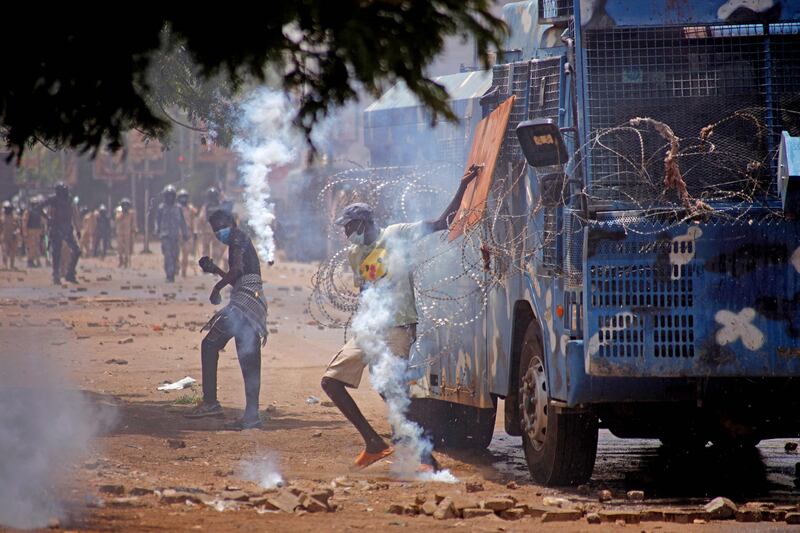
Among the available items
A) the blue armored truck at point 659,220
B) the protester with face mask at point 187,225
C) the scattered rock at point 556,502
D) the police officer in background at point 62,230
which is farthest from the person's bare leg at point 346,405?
the protester with face mask at point 187,225

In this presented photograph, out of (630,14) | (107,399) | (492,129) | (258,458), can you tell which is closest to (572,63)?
(630,14)

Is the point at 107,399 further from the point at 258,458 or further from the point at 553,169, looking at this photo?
the point at 553,169

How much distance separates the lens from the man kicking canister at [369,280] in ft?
31.0

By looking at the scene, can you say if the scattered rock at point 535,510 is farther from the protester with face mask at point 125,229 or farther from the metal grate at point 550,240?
the protester with face mask at point 125,229

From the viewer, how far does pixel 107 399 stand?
43.5ft

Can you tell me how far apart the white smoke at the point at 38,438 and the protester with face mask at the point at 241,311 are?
114 cm

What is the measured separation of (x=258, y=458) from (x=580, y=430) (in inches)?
106

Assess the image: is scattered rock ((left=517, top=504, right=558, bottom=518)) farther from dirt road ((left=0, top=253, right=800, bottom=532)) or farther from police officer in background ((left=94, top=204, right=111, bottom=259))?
police officer in background ((left=94, top=204, right=111, bottom=259))

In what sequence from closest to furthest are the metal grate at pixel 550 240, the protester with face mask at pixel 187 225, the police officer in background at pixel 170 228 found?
the metal grate at pixel 550 240
the police officer in background at pixel 170 228
the protester with face mask at pixel 187 225

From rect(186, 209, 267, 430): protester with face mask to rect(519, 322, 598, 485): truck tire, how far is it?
3315 mm

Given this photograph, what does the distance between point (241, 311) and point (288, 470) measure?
2.47m

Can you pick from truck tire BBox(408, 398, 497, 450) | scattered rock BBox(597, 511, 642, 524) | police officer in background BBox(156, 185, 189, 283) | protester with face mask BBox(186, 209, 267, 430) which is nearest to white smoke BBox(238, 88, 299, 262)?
protester with face mask BBox(186, 209, 267, 430)

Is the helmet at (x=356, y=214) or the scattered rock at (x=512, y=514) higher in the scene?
the helmet at (x=356, y=214)

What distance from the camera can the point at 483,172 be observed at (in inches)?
359
